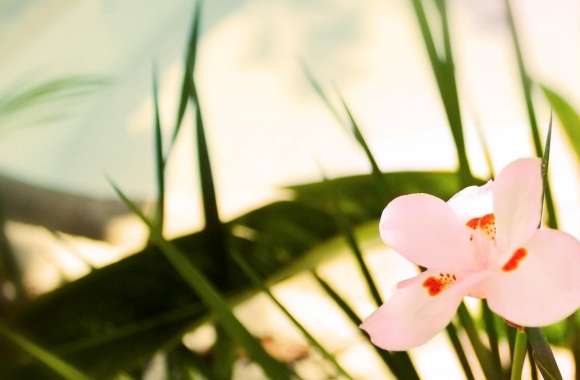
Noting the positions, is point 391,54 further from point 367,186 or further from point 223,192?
point 367,186

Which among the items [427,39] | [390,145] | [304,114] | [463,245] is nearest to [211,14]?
[304,114]

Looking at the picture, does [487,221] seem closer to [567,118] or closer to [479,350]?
[479,350]

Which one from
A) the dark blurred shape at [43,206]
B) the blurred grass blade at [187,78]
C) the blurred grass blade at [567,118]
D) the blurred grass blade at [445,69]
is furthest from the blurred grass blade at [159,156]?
the dark blurred shape at [43,206]

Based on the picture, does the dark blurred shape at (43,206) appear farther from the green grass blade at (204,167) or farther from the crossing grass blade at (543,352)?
the crossing grass blade at (543,352)

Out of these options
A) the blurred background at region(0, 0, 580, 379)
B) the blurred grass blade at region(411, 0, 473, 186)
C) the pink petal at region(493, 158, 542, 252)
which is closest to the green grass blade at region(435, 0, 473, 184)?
the blurred grass blade at region(411, 0, 473, 186)

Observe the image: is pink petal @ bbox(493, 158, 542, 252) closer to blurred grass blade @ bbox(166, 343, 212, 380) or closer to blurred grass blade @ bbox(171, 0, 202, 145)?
blurred grass blade @ bbox(171, 0, 202, 145)

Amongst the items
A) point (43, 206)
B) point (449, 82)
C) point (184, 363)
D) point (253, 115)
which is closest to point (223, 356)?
point (184, 363)
